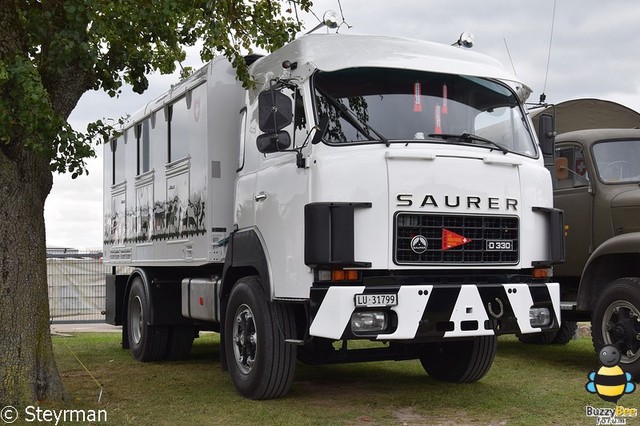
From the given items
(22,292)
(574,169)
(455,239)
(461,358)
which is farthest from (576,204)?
(22,292)

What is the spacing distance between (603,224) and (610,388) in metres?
3.68

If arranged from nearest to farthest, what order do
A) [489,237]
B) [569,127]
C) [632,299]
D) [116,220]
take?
[489,237] < [632,299] < [569,127] < [116,220]

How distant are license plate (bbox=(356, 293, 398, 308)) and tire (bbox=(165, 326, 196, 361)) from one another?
544cm

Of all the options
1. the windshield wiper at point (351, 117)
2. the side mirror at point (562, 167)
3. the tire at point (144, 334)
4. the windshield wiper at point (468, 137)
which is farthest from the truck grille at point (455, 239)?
the tire at point (144, 334)

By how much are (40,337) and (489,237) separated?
4093 mm

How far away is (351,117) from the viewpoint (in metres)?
7.77

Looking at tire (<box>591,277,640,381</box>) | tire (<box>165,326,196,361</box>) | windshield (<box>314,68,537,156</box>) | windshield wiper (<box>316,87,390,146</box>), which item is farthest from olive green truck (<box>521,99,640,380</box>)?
tire (<box>165,326,196,361</box>)

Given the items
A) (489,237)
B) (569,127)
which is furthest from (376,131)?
(569,127)

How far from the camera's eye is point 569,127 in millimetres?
12000

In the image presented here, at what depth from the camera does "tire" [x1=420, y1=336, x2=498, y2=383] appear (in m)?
9.17

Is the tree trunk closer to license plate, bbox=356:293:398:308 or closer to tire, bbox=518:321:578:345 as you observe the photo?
license plate, bbox=356:293:398:308

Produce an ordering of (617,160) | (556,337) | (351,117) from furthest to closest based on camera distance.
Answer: (556,337)
(617,160)
(351,117)

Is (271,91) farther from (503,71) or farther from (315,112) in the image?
(503,71)

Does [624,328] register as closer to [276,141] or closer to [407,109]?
[407,109]
